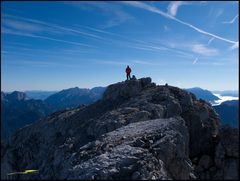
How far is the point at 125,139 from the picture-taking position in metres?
35.9

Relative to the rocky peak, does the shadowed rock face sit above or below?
below

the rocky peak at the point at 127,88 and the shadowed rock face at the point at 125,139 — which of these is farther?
the rocky peak at the point at 127,88

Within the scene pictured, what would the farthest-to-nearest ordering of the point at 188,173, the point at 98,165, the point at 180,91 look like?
the point at 180,91 → the point at 188,173 → the point at 98,165

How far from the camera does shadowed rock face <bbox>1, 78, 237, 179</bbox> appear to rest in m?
29.7

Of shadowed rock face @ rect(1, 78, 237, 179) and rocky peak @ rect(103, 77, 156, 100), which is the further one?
rocky peak @ rect(103, 77, 156, 100)

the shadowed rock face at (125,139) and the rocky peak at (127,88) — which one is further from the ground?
the rocky peak at (127,88)

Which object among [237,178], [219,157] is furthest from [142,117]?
[237,178]

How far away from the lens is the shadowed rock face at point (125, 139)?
29.7 meters

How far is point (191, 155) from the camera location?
158ft

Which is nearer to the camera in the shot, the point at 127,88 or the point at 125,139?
the point at 125,139

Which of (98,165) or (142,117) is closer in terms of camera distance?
(98,165)

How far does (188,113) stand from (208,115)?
5.07m

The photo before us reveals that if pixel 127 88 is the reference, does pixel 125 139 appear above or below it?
below

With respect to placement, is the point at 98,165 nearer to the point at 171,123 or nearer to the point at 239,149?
the point at 171,123
